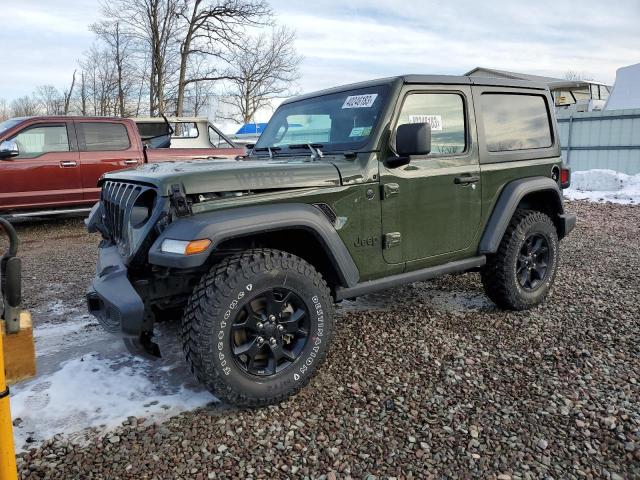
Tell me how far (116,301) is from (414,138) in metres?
1.89

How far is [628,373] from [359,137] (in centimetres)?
220

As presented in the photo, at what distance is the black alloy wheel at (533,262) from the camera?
418 cm

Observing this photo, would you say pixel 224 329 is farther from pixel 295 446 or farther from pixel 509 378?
pixel 509 378

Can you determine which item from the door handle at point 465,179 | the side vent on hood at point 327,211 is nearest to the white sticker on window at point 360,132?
the side vent on hood at point 327,211

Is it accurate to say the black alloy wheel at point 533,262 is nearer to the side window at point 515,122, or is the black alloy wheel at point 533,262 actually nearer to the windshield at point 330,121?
the side window at point 515,122

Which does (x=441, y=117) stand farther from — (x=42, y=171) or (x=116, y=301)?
(x=42, y=171)

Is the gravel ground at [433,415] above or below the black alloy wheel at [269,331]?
below

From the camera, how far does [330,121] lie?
363 centimetres

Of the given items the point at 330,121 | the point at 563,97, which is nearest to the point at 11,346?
the point at 330,121

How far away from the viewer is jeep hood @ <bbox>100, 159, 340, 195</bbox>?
8.55ft

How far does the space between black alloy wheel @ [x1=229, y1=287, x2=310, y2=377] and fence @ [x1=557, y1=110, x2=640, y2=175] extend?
13525 mm

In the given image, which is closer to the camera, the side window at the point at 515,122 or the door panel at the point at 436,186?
the door panel at the point at 436,186

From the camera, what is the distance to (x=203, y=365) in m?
2.57

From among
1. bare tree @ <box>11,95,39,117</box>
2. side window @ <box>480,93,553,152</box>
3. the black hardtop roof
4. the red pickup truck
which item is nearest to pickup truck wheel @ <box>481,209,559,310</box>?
side window @ <box>480,93,553,152</box>
